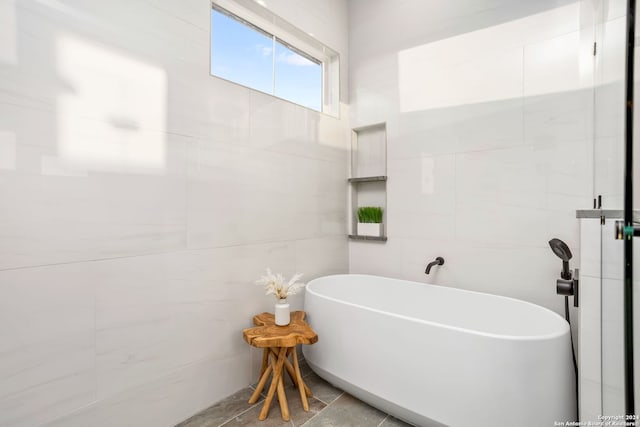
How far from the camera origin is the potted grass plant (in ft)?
8.36

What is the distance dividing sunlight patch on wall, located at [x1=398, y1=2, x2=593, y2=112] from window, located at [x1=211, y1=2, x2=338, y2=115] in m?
0.68

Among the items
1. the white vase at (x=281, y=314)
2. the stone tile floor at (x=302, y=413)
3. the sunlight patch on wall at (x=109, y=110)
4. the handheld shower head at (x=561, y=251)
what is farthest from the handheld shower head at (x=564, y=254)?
the sunlight patch on wall at (x=109, y=110)

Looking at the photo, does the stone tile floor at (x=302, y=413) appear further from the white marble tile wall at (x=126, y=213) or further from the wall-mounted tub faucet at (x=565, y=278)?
the wall-mounted tub faucet at (x=565, y=278)

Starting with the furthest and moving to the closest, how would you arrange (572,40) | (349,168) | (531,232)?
1. (349,168)
2. (531,232)
3. (572,40)

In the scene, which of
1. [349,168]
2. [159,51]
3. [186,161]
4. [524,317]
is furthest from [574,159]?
[159,51]

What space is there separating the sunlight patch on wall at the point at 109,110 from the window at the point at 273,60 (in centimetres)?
51

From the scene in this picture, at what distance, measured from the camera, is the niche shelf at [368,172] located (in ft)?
8.57

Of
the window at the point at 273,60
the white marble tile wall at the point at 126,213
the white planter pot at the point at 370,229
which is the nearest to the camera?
the white marble tile wall at the point at 126,213

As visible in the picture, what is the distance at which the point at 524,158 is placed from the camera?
75.3 inches

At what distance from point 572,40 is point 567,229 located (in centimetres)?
111

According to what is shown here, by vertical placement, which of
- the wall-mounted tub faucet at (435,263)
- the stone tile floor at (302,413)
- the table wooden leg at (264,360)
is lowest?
the stone tile floor at (302,413)

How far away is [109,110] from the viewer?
4.53ft

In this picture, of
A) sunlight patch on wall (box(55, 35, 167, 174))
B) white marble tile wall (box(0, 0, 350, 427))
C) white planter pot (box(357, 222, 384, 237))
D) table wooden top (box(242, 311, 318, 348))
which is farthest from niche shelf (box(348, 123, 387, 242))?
sunlight patch on wall (box(55, 35, 167, 174))

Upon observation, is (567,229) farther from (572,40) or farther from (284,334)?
(284,334)
